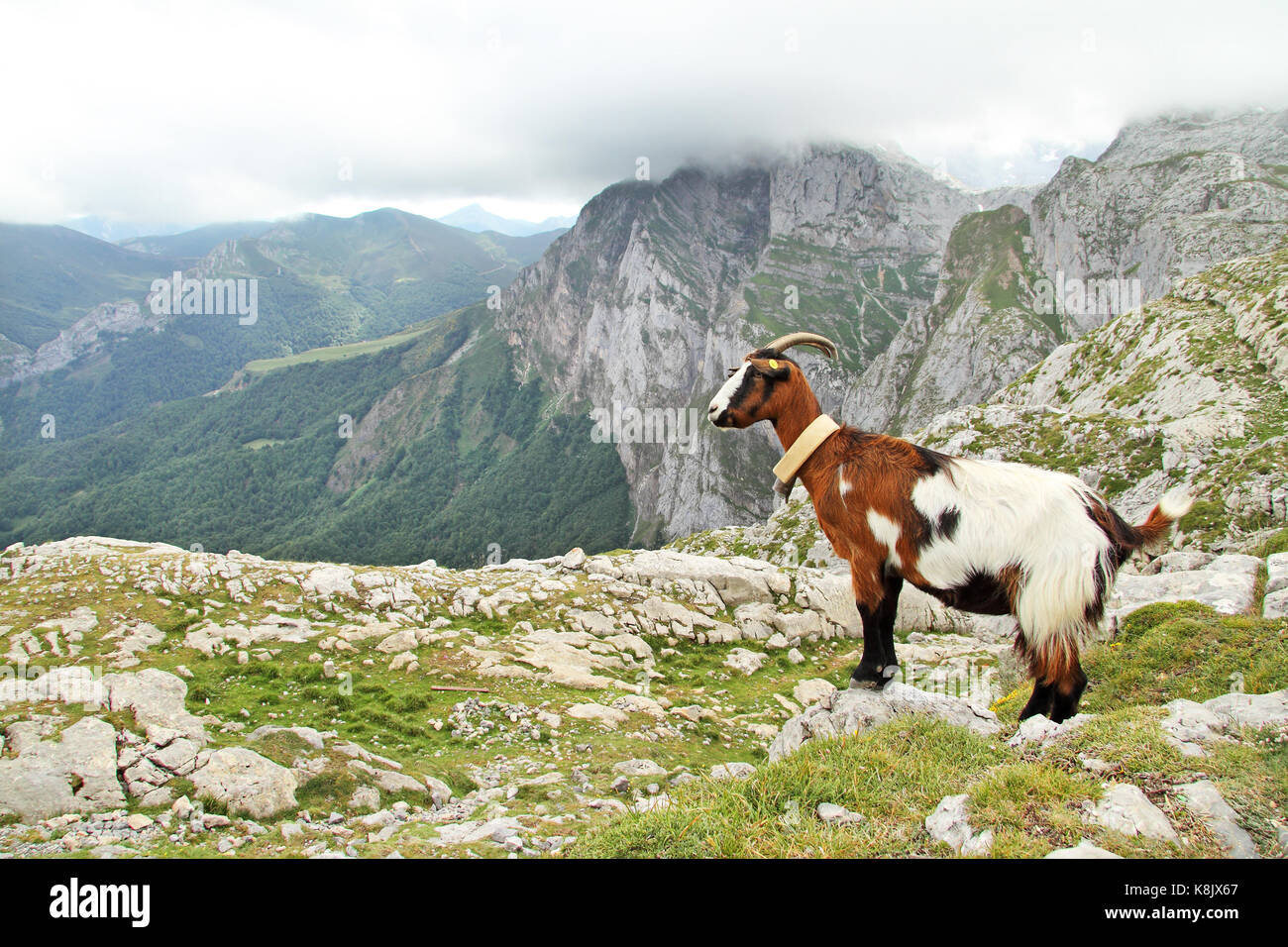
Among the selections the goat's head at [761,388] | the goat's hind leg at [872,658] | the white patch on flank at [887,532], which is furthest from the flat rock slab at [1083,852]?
the goat's head at [761,388]

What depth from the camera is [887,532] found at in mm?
5590

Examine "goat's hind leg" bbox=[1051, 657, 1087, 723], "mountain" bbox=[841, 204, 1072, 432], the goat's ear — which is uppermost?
"mountain" bbox=[841, 204, 1072, 432]

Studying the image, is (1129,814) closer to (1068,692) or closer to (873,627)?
(1068,692)

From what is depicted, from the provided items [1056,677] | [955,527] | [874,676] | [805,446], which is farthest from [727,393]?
[1056,677]

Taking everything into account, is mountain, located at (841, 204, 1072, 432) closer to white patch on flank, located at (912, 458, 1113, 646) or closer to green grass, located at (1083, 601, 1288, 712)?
green grass, located at (1083, 601, 1288, 712)

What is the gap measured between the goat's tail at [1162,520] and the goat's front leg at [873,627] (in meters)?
2.09

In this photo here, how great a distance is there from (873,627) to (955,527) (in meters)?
1.43

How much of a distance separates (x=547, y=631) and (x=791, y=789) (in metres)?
11.6

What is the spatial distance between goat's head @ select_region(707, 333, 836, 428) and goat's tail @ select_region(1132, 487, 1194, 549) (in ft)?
9.93

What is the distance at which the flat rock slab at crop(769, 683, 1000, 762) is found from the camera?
603 centimetres

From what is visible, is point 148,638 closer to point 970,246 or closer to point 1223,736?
point 1223,736

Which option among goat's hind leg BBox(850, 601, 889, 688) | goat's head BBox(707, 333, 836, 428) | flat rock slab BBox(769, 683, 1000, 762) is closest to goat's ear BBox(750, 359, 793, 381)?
goat's head BBox(707, 333, 836, 428)

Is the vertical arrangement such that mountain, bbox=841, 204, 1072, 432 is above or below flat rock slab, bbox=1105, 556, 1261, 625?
above
